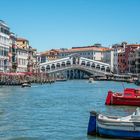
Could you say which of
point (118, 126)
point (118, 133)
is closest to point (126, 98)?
point (118, 133)

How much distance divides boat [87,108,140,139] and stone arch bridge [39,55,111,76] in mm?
64248

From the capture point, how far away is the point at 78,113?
717 inches

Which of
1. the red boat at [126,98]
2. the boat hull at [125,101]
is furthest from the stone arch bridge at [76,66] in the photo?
the boat hull at [125,101]

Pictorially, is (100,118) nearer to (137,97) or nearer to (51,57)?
(137,97)

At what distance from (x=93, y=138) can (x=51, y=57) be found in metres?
91.4

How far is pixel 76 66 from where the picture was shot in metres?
77.4

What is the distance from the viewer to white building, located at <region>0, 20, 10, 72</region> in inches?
1905

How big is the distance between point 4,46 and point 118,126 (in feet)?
128

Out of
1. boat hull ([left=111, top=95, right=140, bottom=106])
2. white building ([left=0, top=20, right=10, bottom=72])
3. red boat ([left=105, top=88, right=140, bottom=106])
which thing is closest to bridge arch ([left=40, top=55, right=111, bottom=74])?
white building ([left=0, top=20, right=10, bottom=72])

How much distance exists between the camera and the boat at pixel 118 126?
450 inches

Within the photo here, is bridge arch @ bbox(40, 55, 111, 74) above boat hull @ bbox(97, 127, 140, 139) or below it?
above

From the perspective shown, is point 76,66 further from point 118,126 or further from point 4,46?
point 118,126

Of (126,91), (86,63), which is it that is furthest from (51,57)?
(126,91)

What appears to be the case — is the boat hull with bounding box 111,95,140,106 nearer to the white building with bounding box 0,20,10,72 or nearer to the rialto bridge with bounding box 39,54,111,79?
the white building with bounding box 0,20,10,72
